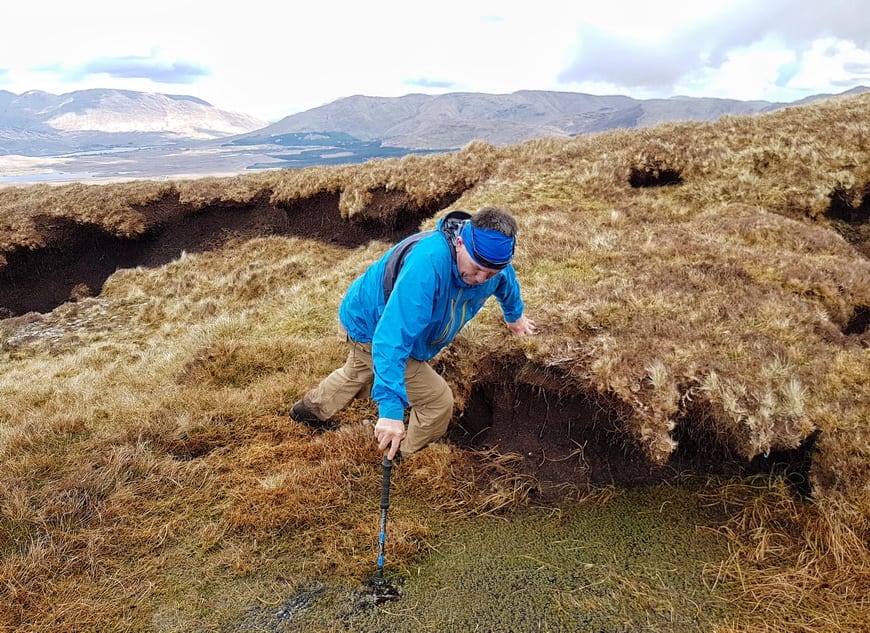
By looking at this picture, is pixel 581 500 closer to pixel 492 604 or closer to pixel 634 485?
pixel 634 485

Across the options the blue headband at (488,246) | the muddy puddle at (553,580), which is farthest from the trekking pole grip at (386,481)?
the blue headband at (488,246)

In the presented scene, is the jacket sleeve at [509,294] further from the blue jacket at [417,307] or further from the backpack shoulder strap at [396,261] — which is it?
the backpack shoulder strap at [396,261]

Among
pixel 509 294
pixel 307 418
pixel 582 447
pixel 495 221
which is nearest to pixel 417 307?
pixel 495 221

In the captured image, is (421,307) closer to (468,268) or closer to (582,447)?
(468,268)

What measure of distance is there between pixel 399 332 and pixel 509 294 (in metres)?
2.40

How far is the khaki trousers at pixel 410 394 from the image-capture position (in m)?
6.84

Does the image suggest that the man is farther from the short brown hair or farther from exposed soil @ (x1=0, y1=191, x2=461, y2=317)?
exposed soil @ (x1=0, y1=191, x2=461, y2=317)

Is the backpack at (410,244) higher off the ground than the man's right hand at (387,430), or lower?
higher

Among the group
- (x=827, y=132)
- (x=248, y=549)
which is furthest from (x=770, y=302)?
(x=827, y=132)

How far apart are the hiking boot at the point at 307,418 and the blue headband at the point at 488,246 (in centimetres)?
421

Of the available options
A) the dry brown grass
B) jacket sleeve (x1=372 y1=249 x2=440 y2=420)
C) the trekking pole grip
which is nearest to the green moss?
the dry brown grass

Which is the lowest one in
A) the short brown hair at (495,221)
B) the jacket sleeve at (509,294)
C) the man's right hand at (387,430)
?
the man's right hand at (387,430)

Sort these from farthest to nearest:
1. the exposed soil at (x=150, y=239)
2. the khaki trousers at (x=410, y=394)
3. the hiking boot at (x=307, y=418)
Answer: the exposed soil at (x=150, y=239) → the hiking boot at (x=307, y=418) → the khaki trousers at (x=410, y=394)

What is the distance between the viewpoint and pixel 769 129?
20.4 metres
